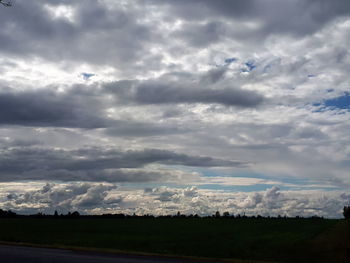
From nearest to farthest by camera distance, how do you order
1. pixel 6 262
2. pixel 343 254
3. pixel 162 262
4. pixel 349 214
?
pixel 6 262
pixel 162 262
pixel 343 254
pixel 349 214

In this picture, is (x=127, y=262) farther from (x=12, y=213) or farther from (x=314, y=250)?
(x=12, y=213)

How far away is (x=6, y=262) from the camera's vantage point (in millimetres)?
22828

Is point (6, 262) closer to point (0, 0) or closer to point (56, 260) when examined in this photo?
point (56, 260)

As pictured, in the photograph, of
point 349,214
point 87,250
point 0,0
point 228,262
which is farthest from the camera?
point 349,214

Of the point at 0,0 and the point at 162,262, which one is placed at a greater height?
the point at 0,0

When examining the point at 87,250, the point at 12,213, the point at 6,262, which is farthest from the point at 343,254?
the point at 12,213

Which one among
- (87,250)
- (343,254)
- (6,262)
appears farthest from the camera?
(343,254)

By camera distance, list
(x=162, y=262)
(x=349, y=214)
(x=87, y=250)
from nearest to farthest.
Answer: (x=162, y=262) → (x=87, y=250) → (x=349, y=214)

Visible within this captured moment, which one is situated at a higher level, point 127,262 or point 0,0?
point 0,0

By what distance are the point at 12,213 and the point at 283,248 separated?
179 m

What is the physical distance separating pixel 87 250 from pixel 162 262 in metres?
9.95

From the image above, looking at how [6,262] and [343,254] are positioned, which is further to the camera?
[343,254]

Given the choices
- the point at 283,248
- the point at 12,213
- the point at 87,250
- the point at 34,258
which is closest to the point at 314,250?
the point at 283,248

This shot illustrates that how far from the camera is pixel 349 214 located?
125562mm
